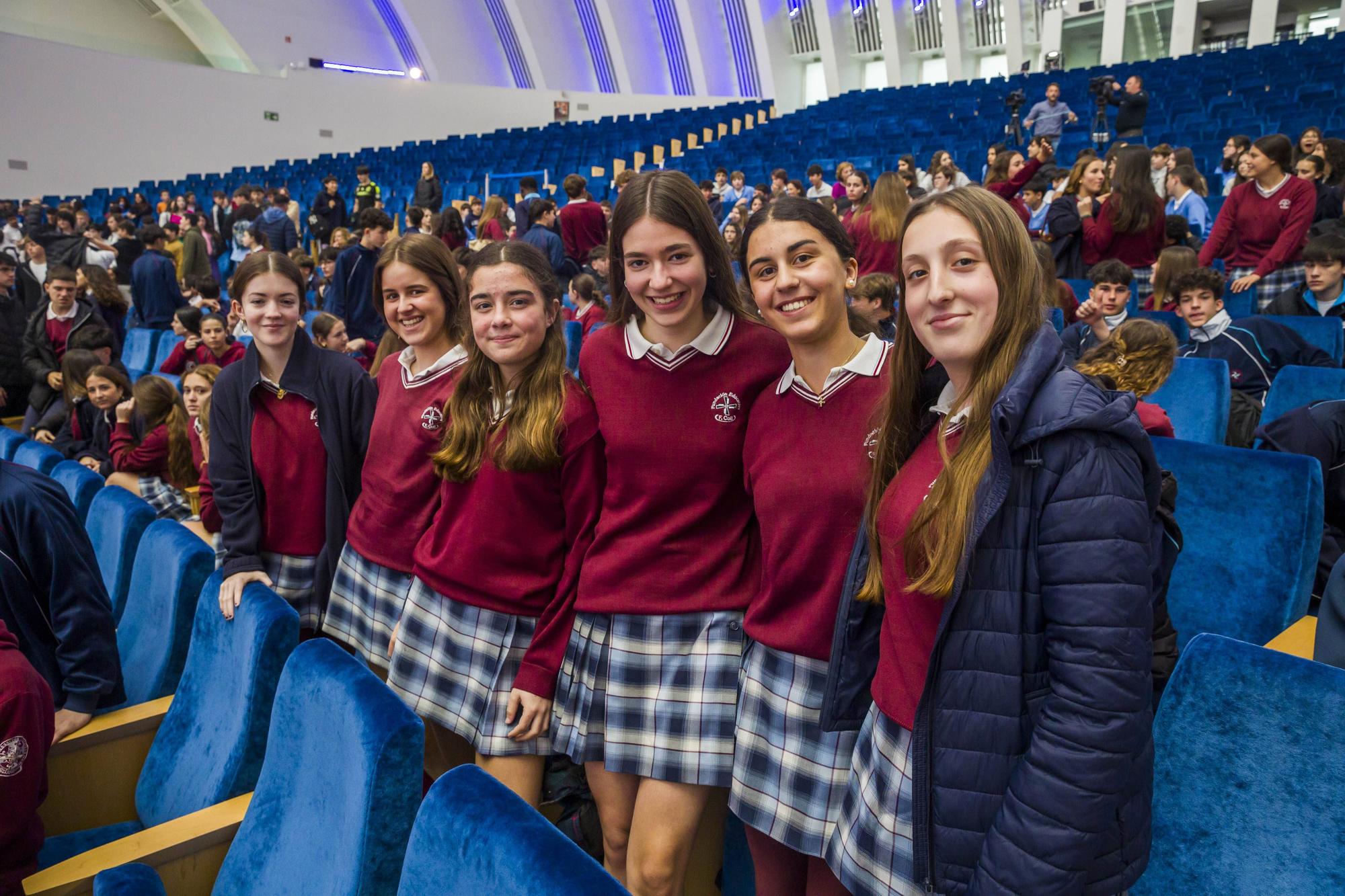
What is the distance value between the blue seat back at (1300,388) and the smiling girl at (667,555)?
7.33 feet

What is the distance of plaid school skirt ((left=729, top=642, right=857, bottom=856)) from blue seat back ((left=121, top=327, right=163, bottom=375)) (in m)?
5.93

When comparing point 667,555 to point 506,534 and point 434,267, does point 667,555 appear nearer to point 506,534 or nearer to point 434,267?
point 506,534

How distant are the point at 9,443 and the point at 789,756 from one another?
3249 millimetres

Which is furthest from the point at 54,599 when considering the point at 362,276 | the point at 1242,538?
the point at 362,276

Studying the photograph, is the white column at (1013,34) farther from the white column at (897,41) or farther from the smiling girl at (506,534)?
the smiling girl at (506,534)

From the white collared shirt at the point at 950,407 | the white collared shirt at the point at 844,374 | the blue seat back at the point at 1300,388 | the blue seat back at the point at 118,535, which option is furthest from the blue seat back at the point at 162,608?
the blue seat back at the point at 1300,388

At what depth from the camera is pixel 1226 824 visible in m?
1.11

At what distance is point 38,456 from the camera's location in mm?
2953

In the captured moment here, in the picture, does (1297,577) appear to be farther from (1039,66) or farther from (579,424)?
(1039,66)

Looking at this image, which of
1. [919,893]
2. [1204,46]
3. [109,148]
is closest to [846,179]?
[919,893]

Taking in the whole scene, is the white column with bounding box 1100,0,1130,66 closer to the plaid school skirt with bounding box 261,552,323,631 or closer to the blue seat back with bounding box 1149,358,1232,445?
the blue seat back with bounding box 1149,358,1232,445

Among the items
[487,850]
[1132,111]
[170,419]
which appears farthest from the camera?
[1132,111]

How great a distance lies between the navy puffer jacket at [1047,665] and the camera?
84cm

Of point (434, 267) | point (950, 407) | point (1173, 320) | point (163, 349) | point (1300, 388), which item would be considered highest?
point (434, 267)
